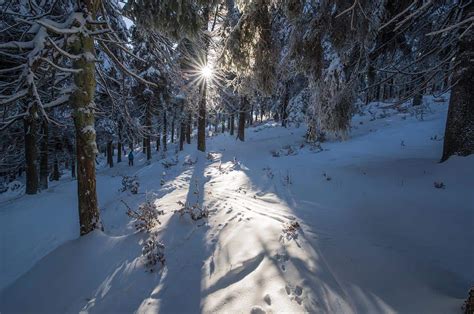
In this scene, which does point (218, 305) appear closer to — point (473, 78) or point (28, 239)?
point (28, 239)

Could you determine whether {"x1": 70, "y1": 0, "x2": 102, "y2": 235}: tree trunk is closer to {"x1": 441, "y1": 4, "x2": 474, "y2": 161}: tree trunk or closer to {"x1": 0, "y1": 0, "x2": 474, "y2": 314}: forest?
{"x1": 0, "y1": 0, "x2": 474, "y2": 314}: forest

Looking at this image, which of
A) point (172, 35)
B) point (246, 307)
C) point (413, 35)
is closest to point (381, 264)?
point (246, 307)

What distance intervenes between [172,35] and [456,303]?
6137mm

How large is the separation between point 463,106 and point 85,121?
8139 millimetres

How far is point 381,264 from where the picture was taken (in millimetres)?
3770

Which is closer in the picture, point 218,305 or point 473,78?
point 218,305

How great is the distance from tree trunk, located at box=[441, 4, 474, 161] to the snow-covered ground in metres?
0.49

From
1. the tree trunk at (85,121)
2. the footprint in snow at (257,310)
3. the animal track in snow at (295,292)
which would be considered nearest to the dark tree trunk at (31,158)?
the tree trunk at (85,121)

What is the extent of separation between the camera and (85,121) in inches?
199

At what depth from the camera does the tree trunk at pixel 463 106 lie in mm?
6000

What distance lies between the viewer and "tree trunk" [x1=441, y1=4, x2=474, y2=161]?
19.7 feet

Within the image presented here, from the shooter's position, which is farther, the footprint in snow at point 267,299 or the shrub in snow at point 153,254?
the shrub in snow at point 153,254

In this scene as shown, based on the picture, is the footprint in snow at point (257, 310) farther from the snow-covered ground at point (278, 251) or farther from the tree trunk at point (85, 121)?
the tree trunk at point (85, 121)

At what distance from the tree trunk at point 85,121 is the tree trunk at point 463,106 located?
7.54m
